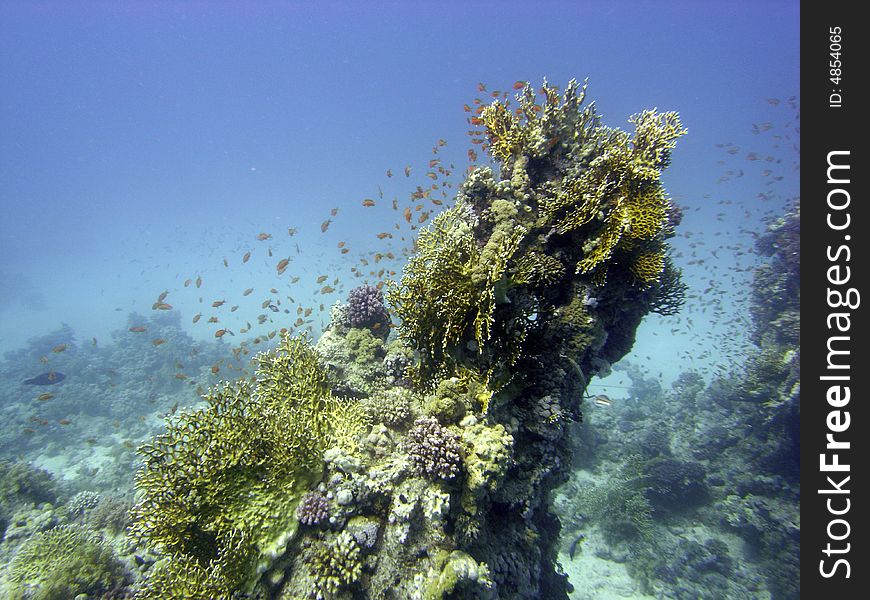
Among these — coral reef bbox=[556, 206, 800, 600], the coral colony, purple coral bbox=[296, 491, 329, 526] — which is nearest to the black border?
the coral colony

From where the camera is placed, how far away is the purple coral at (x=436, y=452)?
4.14 m

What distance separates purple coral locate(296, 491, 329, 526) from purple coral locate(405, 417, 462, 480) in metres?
1.04

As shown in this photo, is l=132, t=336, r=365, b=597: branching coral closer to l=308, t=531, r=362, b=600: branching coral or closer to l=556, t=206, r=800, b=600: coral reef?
l=308, t=531, r=362, b=600: branching coral

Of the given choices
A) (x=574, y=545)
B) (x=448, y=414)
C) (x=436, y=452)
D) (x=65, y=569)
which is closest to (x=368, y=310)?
(x=448, y=414)

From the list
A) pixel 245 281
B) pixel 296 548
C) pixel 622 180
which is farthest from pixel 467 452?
pixel 245 281

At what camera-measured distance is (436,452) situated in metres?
4.19

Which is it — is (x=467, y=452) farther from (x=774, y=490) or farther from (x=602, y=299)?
(x=774, y=490)

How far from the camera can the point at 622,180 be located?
5.41m

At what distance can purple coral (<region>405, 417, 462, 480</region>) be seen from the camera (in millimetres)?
4137

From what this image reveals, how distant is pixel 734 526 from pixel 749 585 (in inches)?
51.7

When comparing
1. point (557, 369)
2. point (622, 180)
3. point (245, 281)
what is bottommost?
point (557, 369)

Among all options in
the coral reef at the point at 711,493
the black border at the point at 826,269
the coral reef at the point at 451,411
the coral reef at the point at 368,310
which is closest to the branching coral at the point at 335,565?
the coral reef at the point at 451,411

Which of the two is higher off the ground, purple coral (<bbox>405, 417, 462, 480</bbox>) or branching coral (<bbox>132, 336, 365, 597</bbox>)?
purple coral (<bbox>405, 417, 462, 480</bbox>)

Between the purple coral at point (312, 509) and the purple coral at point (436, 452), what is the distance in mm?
1037
